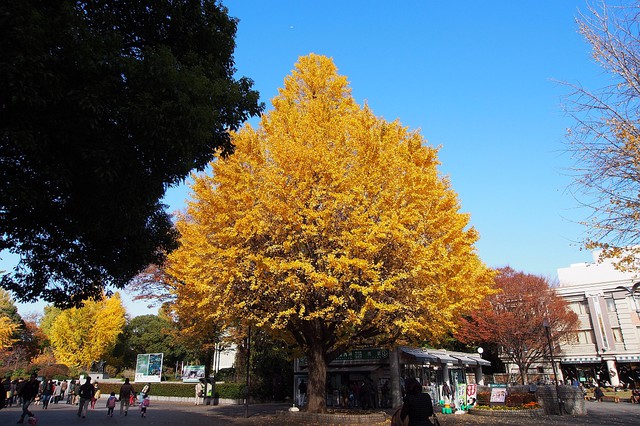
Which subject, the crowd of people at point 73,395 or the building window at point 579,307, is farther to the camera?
the building window at point 579,307

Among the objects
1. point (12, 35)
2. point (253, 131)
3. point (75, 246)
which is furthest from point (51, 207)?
point (253, 131)

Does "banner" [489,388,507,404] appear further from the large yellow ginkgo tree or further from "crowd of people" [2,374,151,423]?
the large yellow ginkgo tree

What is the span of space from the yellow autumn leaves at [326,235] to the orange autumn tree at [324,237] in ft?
0.15

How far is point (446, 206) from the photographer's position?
15.7m

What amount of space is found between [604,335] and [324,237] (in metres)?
35.8

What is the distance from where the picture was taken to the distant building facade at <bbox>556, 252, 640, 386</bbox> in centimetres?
3500

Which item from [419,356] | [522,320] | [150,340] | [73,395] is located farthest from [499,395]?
[150,340]

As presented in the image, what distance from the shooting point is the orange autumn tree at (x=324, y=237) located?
12.0 metres

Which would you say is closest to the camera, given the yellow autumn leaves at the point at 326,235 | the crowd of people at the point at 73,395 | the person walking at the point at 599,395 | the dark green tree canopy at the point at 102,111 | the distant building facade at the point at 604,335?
the dark green tree canopy at the point at 102,111

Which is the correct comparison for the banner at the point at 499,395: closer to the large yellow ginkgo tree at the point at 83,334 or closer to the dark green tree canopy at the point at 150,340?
the dark green tree canopy at the point at 150,340

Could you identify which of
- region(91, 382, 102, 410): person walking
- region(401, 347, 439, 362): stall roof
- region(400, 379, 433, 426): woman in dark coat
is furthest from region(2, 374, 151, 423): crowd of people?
region(400, 379, 433, 426): woman in dark coat

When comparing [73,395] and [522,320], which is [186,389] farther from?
[522,320]

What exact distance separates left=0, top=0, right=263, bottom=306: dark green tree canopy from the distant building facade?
39.4 meters

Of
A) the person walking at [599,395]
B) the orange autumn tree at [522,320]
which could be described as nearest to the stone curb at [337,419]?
the orange autumn tree at [522,320]
